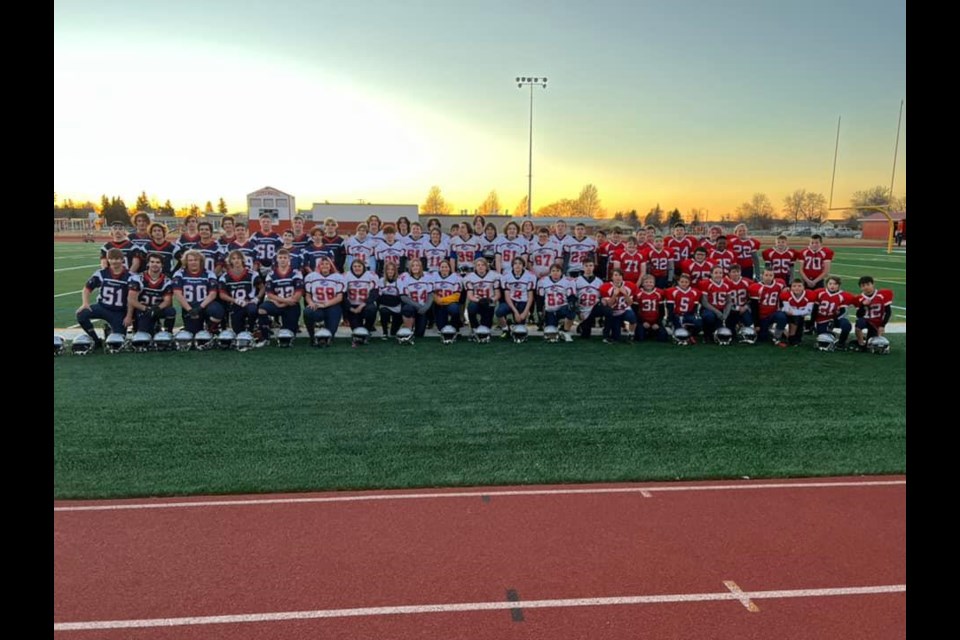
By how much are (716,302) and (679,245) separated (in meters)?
1.74

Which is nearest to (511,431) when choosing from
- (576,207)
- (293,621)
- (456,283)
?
(293,621)

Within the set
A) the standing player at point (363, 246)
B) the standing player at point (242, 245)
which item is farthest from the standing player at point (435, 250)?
the standing player at point (242, 245)

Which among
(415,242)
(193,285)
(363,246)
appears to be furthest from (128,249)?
(415,242)

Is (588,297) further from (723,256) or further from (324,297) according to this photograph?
(324,297)

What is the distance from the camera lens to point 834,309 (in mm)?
10867

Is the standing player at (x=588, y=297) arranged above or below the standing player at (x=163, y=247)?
below

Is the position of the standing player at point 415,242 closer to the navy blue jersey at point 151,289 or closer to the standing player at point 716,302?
the navy blue jersey at point 151,289

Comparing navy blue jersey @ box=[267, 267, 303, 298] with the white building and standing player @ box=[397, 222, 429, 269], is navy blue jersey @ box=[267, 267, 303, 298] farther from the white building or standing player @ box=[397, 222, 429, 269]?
the white building

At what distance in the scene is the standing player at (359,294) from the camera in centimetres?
1091

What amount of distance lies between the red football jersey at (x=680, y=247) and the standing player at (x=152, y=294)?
9533 millimetres

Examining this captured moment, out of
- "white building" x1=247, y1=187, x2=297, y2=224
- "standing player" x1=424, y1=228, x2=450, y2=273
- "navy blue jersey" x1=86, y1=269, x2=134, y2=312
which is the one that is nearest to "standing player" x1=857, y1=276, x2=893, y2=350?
"standing player" x1=424, y1=228, x2=450, y2=273

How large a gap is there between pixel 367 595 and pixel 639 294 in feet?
28.6

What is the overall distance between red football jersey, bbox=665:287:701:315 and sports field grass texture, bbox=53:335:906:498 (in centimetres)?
125

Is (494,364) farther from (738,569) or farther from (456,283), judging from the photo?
(738,569)
